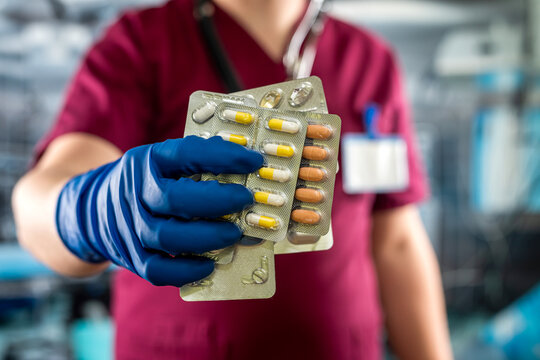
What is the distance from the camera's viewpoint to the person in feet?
0.99

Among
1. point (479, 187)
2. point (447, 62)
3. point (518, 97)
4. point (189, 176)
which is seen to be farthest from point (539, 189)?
point (189, 176)

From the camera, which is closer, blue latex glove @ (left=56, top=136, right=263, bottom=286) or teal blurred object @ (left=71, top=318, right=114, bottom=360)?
blue latex glove @ (left=56, top=136, right=263, bottom=286)

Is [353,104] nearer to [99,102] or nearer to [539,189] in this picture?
[99,102]

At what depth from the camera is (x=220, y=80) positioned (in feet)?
1.53

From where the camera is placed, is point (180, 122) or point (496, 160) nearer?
point (180, 122)

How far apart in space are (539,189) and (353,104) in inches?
60.1

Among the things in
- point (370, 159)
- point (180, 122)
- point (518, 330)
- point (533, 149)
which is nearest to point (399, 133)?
point (370, 159)

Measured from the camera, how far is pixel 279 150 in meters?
0.28

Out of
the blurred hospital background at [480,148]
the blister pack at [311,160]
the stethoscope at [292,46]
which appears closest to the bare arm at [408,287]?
the stethoscope at [292,46]

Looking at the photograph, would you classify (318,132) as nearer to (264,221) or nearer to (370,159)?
(264,221)

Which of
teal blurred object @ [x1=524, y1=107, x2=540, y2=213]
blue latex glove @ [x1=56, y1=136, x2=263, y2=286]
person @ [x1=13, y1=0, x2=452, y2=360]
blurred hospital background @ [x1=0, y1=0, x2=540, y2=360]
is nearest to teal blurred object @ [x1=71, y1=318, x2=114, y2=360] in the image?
person @ [x1=13, y1=0, x2=452, y2=360]

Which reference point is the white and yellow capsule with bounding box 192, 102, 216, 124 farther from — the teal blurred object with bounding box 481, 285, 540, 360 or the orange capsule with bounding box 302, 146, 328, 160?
the teal blurred object with bounding box 481, 285, 540, 360

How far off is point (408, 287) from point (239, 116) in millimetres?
654

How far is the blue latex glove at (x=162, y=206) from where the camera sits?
10.8 inches
